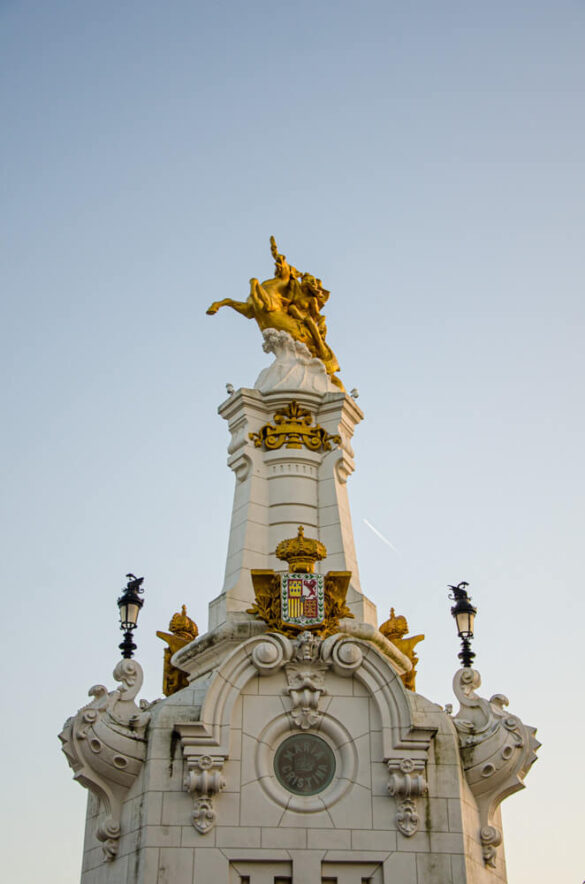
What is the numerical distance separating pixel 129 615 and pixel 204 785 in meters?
3.28

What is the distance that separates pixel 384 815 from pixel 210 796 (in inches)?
106

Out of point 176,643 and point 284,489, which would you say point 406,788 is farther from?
point 284,489

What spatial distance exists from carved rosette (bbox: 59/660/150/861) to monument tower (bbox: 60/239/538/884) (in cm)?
2


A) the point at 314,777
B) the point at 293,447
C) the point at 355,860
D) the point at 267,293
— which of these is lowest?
the point at 355,860

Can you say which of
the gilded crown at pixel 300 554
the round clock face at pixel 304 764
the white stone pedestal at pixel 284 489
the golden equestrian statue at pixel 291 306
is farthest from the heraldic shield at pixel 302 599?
the golden equestrian statue at pixel 291 306

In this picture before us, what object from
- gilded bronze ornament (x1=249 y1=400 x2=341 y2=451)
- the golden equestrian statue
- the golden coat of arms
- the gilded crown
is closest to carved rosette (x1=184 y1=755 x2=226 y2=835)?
the golden coat of arms

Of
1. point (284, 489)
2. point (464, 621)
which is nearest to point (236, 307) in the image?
point (284, 489)

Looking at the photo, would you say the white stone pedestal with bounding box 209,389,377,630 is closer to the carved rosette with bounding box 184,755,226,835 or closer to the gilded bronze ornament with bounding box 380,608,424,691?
the gilded bronze ornament with bounding box 380,608,424,691

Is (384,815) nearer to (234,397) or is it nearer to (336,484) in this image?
(336,484)

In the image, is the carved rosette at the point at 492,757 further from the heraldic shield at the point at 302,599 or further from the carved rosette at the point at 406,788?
the heraldic shield at the point at 302,599

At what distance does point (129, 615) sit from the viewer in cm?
1825

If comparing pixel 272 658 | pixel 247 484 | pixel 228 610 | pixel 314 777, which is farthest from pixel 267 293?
pixel 314 777

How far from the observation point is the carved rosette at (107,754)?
17016mm

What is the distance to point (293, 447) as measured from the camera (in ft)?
70.4
